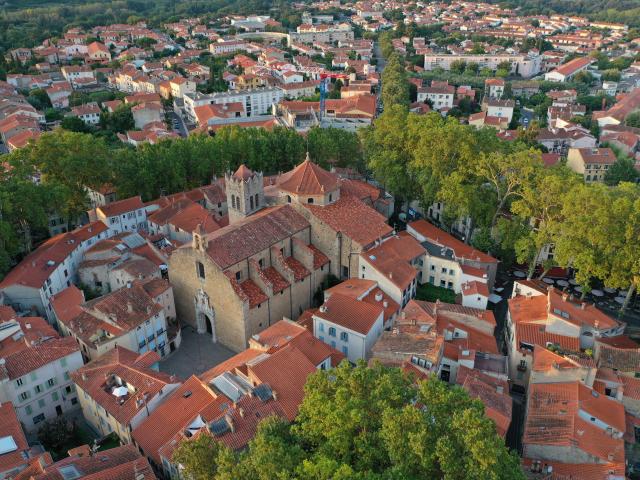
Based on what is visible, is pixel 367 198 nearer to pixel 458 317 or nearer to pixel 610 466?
pixel 458 317

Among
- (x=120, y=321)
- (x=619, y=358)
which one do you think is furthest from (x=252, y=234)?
(x=619, y=358)

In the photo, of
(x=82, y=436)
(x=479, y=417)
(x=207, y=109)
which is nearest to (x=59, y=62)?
(x=207, y=109)

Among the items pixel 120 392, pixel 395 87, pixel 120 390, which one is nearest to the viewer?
pixel 120 392

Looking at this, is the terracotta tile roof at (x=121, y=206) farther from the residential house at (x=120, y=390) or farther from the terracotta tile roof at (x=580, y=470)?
the terracotta tile roof at (x=580, y=470)

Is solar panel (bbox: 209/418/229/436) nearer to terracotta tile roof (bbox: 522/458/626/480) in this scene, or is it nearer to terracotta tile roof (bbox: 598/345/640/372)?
terracotta tile roof (bbox: 522/458/626/480)

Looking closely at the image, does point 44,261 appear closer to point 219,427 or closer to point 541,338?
point 219,427

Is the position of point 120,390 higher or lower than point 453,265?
higher

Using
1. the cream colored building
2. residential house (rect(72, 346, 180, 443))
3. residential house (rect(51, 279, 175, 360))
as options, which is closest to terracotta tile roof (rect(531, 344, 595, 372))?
residential house (rect(72, 346, 180, 443))

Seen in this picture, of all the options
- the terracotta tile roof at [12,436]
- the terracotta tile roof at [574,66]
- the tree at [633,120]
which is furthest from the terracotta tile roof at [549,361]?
the terracotta tile roof at [574,66]
